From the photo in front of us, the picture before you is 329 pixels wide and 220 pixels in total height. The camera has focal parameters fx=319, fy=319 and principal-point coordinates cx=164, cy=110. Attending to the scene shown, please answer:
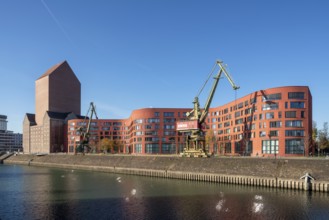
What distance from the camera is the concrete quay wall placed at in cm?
6109

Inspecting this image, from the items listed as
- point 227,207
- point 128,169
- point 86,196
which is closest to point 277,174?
point 227,207

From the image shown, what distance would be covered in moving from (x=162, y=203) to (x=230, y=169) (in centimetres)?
2990

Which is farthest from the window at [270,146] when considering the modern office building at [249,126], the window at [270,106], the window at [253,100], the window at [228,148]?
the window at [228,148]

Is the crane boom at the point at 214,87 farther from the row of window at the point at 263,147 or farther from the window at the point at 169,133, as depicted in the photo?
the window at the point at 169,133

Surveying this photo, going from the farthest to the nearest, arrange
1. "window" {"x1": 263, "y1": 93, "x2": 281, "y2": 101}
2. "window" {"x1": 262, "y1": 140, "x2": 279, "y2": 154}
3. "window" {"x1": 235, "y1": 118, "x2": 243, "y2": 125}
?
1. "window" {"x1": 235, "y1": 118, "x2": 243, "y2": 125}
2. "window" {"x1": 263, "y1": 93, "x2": 281, "y2": 101}
3. "window" {"x1": 262, "y1": 140, "x2": 279, "y2": 154}

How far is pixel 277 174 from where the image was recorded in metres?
65.3

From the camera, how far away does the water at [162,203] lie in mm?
41500

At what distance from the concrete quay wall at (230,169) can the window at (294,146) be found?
80.6 feet

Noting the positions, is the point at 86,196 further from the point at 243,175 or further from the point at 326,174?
the point at 326,174

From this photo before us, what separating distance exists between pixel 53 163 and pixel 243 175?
3980 inches

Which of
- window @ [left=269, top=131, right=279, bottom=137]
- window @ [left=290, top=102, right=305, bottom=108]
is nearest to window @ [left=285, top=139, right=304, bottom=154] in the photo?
window @ [left=269, top=131, right=279, bottom=137]

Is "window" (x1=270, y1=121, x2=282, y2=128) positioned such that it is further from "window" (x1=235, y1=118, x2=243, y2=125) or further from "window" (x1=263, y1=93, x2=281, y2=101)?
"window" (x1=235, y1=118, x2=243, y2=125)

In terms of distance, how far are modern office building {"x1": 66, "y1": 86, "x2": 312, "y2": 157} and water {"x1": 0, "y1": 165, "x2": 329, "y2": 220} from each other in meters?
29.2

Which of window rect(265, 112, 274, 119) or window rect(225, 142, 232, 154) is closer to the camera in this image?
→ window rect(265, 112, 274, 119)
